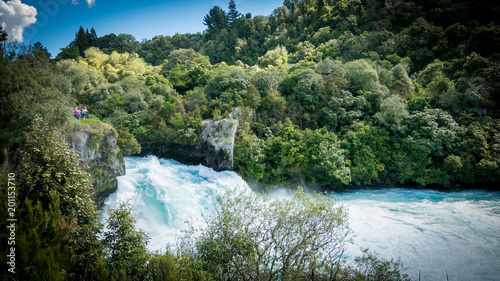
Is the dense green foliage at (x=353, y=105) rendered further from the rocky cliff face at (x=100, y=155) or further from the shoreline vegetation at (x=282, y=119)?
the rocky cliff face at (x=100, y=155)

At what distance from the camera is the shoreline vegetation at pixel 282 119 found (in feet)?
22.5

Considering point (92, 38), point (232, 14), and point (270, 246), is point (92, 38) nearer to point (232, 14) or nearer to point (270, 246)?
point (232, 14)

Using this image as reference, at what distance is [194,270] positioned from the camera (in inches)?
260

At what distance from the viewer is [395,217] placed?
1777cm

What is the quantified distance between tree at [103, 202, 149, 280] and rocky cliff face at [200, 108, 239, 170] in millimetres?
15017

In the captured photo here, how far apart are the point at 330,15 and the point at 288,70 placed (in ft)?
73.7

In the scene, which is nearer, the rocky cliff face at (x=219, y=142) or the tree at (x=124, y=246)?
the tree at (x=124, y=246)

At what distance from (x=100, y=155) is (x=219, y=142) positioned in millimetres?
10410

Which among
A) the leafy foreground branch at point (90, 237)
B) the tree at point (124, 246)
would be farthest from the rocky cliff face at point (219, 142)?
the tree at point (124, 246)

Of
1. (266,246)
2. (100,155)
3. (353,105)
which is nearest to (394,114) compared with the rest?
(353,105)

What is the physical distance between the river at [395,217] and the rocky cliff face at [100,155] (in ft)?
2.76

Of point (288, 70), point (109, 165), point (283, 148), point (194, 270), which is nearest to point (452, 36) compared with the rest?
point (288, 70)

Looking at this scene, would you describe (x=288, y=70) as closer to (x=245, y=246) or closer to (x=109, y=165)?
(x=109, y=165)

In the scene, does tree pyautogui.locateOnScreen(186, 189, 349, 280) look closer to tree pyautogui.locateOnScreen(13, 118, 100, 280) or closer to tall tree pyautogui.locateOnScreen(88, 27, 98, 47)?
tree pyautogui.locateOnScreen(13, 118, 100, 280)
